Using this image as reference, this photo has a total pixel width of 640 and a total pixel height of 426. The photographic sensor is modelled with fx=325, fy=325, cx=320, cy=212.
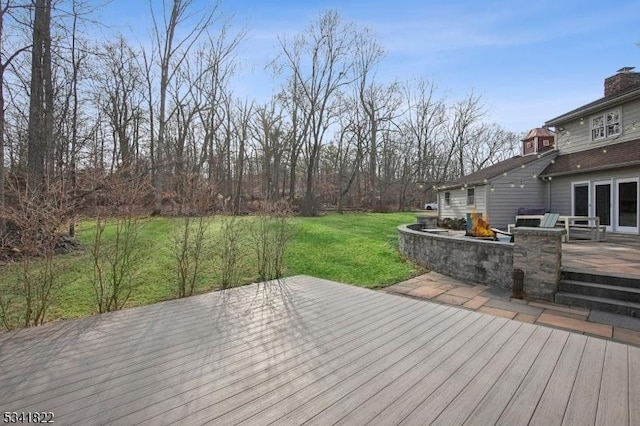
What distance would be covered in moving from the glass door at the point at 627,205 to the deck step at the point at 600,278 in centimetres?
593

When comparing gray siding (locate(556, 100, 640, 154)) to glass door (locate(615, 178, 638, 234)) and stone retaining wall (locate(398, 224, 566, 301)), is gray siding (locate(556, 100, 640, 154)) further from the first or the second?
stone retaining wall (locate(398, 224, 566, 301))

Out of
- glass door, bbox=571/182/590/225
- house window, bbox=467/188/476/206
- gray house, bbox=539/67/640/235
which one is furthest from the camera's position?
house window, bbox=467/188/476/206

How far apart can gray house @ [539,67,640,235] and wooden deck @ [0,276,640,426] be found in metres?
8.44

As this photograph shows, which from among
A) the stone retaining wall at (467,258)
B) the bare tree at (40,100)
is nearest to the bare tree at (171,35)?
the bare tree at (40,100)

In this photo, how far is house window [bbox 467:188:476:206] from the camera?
1254 cm

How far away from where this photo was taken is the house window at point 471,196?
1254 centimetres

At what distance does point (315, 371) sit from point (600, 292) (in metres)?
4.19

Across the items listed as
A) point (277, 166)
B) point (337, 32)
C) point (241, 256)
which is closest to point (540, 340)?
point (241, 256)

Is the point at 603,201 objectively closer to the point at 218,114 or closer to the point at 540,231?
the point at 540,231

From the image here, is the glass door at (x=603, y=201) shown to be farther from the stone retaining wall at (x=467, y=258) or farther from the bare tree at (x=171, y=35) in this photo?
the bare tree at (x=171, y=35)

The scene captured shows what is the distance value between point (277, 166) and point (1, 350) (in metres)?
22.1

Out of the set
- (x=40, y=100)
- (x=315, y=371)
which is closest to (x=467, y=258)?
(x=315, y=371)

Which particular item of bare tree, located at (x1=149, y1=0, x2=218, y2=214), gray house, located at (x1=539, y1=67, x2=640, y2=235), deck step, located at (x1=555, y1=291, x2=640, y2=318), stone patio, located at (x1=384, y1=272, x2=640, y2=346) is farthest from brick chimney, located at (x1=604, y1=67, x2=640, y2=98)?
bare tree, located at (x1=149, y1=0, x2=218, y2=214)

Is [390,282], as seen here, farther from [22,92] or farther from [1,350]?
[22,92]
